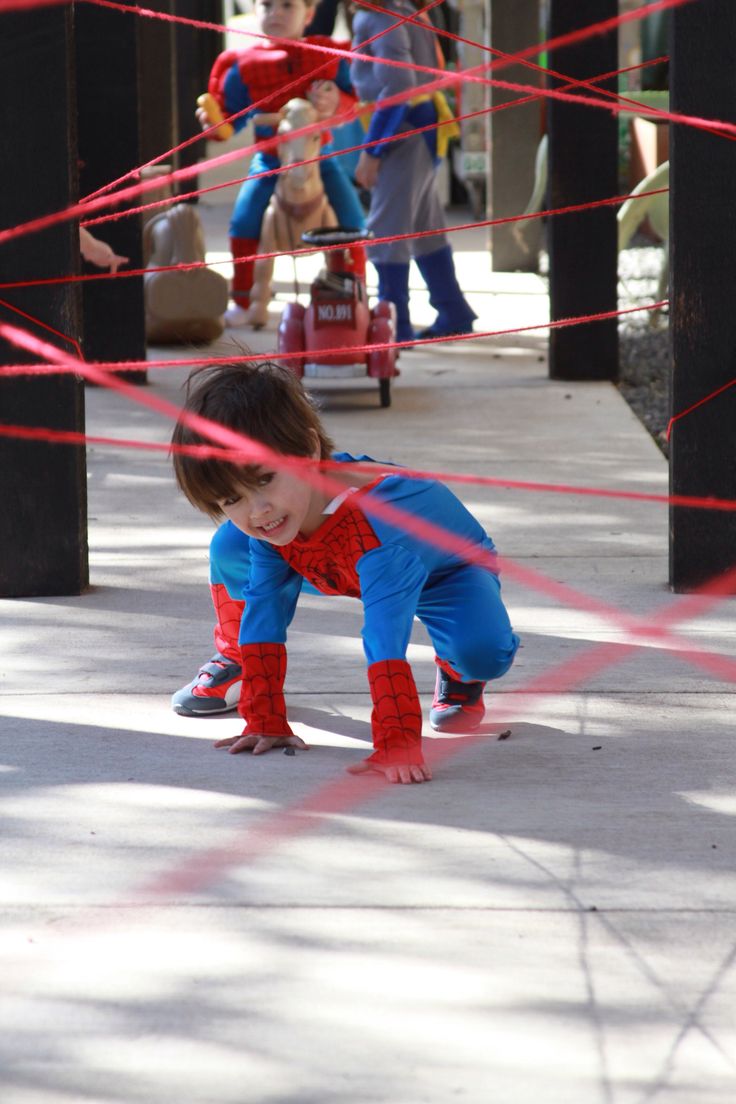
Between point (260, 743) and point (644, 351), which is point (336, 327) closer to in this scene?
point (644, 351)

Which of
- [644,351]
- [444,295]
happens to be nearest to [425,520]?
[444,295]

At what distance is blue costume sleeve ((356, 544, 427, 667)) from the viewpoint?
282 centimetres

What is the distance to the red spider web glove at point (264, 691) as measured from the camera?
2988 millimetres

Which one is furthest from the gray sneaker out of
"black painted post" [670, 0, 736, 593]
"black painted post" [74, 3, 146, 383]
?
"black painted post" [74, 3, 146, 383]

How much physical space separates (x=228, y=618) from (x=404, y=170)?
4.66m

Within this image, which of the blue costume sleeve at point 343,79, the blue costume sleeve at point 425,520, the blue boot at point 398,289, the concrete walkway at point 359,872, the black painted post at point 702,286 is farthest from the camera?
the blue costume sleeve at point 343,79

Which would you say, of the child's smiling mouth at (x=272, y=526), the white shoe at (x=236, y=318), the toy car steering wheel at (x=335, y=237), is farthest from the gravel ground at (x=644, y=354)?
the child's smiling mouth at (x=272, y=526)

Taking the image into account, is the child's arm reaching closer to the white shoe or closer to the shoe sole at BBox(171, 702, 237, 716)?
the shoe sole at BBox(171, 702, 237, 716)

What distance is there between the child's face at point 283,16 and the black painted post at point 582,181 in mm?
1578

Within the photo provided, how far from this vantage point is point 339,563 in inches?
115

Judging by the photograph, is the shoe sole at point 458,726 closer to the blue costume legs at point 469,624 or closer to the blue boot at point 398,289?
the blue costume legs at point 469,624

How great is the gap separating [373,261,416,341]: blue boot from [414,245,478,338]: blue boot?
11 centimetres

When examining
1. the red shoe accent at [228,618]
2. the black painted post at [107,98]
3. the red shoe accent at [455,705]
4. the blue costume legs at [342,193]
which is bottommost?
the red shoe accent at [455,705]

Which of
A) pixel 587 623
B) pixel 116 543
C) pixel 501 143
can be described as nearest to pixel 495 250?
pixel 501 143
